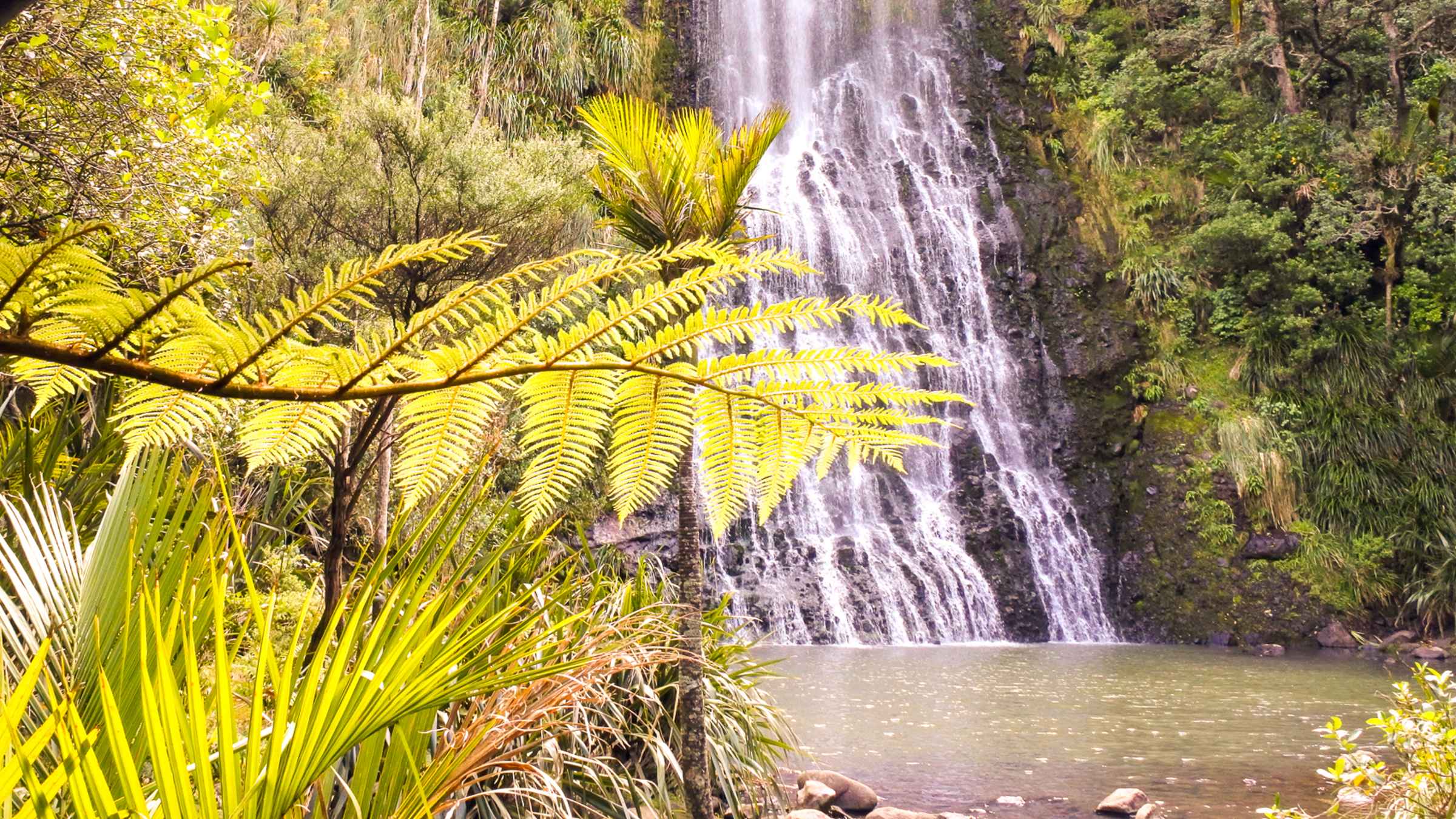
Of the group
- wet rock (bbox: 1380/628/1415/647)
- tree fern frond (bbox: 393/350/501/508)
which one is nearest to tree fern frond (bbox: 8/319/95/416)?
tree fern frond (bbox: 393/350/501/508)

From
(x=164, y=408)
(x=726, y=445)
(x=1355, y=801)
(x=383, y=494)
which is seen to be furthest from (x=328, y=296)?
(x=1355, y=801)

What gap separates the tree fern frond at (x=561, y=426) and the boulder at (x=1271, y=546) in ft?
51.1

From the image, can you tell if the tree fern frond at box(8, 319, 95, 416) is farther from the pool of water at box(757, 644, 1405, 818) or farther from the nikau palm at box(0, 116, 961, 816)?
the pool of water at box(757, 644, 1405, 818)

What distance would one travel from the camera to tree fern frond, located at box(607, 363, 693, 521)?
122 cm

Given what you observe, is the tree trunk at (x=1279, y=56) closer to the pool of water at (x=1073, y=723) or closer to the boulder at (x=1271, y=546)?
the boulder at (x=1271, y=546)

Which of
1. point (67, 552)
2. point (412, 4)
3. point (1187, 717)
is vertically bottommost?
point (1187, 717)

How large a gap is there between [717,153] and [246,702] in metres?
3.21

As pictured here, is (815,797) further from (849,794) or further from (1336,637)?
(1336,637)

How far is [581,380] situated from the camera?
46.8 inches

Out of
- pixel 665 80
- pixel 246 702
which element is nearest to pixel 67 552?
pixel 246 702

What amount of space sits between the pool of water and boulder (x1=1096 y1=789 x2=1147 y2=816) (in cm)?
12

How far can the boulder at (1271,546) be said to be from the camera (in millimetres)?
13961

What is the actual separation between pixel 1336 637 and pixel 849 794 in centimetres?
1074

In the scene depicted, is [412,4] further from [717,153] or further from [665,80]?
[717,153]
